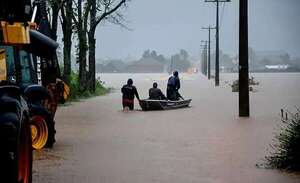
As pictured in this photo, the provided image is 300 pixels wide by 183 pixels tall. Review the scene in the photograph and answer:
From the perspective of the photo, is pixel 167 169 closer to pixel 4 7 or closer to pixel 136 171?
pixel 136 171

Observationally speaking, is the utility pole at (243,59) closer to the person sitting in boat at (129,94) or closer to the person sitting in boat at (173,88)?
the person sitting in boat at (129,94)

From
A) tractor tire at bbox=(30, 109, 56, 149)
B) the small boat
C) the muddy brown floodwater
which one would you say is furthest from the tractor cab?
the small boat

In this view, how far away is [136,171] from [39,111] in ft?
11.4

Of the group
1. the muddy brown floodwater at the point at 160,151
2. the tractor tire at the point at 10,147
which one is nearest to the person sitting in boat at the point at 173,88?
the muddy brown floodwater at the point at 160,151

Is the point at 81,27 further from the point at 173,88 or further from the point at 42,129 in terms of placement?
the point at 42,129

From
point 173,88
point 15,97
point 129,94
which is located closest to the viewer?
point 15,97

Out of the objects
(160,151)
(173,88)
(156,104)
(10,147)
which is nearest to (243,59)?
(156,104)

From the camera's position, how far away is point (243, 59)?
82.2ft

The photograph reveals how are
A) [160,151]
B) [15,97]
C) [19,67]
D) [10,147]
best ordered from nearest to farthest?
[10,147]
[15,97]
[19,67]
[160,151]

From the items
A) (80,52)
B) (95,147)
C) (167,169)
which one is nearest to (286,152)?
(167,169)

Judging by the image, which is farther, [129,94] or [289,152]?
[129,94]

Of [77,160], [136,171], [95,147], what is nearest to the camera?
[136,171]

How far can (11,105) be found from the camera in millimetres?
7555

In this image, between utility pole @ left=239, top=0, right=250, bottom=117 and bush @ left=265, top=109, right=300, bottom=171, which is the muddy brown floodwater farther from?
utility pole @ left=239, top=0, right=250, bottom=117
